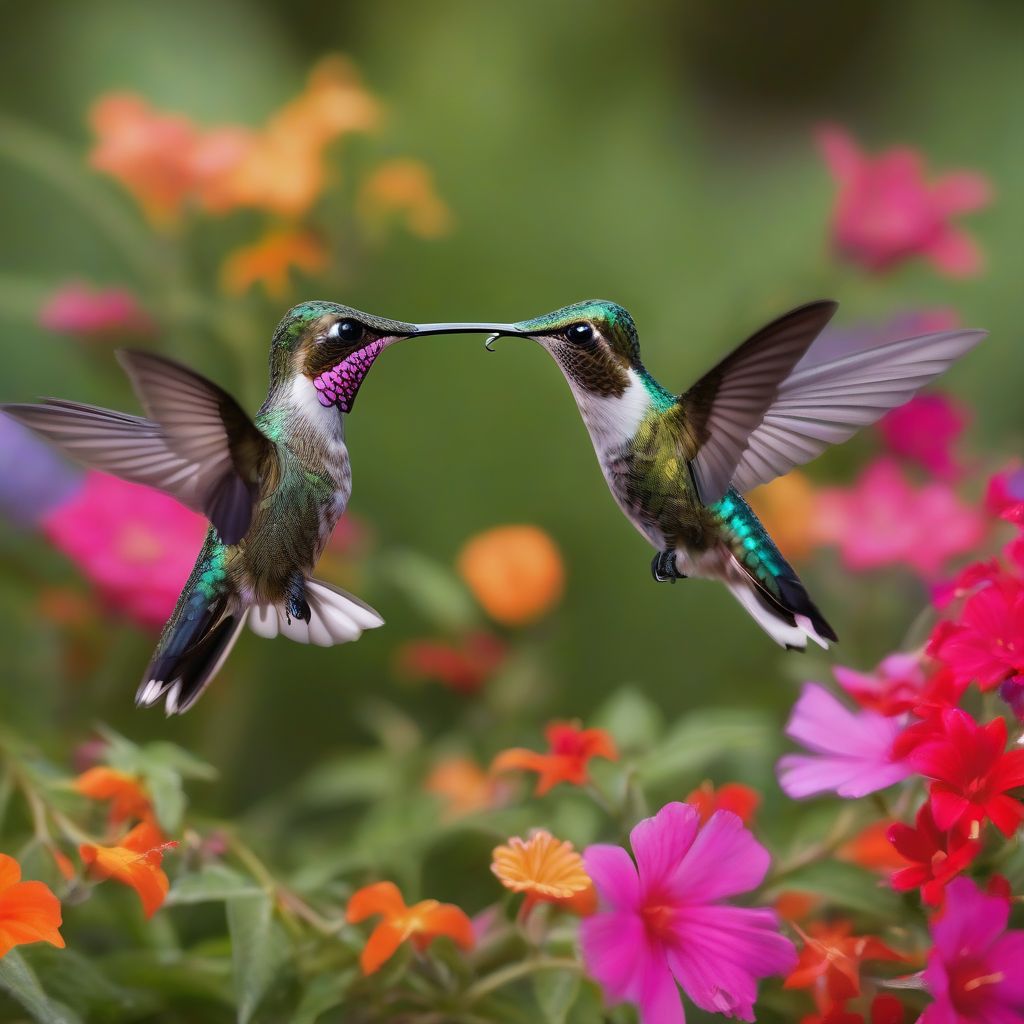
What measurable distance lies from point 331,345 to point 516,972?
23 cm

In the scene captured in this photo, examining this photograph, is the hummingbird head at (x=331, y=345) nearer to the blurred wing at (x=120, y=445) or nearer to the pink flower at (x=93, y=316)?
the blurred wing at (x=120, y=445)

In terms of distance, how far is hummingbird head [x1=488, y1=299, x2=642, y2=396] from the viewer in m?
0.28

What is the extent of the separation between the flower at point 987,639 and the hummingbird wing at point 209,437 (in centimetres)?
21

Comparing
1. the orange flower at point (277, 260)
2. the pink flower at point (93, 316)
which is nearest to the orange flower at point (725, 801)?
the orange flower at point (277, 260)

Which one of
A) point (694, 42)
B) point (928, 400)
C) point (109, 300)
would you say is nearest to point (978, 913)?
point (928, 400)

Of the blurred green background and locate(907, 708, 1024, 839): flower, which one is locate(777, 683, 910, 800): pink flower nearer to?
locate(907, 708, 1024, 839): flower

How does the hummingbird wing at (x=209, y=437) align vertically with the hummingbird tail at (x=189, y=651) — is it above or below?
above

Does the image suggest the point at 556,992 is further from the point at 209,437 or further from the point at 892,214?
the point at 892,214

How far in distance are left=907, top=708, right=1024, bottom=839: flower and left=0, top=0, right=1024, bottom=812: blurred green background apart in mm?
325

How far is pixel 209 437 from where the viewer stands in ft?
0.84

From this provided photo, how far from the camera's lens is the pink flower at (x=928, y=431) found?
0.74 metres

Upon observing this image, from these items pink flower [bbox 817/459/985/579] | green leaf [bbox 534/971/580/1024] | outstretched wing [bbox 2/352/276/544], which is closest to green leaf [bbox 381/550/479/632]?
pink flower [bbox 817/459/985/579]

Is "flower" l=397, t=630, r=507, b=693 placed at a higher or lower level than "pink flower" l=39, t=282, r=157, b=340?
lower

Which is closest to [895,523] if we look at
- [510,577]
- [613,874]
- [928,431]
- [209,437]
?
[928,431]
